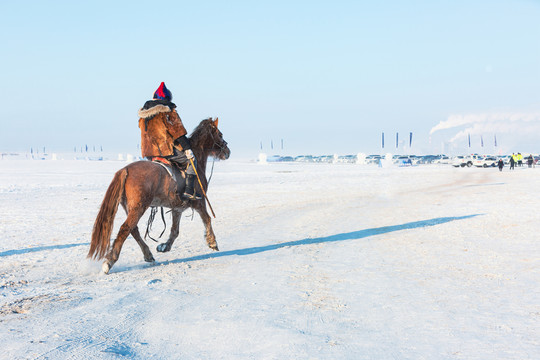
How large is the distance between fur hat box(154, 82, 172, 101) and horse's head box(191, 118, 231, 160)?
2.74ft

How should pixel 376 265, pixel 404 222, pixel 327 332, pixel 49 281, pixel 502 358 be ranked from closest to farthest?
pixel 502 358, pixel 327 332, pixel 49 281, pixel 376 265, pixel 404 222

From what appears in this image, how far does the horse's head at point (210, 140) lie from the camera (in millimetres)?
7730

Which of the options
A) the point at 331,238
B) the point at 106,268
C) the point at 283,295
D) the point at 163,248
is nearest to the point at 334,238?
the point at 331,238

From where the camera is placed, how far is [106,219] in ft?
20.1

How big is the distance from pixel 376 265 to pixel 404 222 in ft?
16.7

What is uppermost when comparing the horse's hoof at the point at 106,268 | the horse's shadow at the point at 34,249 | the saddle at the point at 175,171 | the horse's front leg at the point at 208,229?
the saddle at the point at 175,171

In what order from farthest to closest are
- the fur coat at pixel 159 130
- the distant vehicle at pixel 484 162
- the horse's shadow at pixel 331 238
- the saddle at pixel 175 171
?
1. the distant vehicle at pixel 484 162
2. the horse's shadow at pixel 331 238
3. the fur coat at pixel 159 130
4. the saddle at pixel 175 171

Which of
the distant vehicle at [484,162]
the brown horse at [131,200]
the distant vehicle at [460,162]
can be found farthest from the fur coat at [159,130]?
the distant vehicle at [484,162]

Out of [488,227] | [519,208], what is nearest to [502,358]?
[488,227]

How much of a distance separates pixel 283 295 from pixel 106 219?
259cm

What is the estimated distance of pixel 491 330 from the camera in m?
3.93

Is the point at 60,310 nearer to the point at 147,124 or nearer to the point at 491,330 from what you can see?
the point at 147,124

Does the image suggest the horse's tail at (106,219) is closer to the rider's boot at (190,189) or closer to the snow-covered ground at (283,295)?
the snow-covered ground at (283,295)

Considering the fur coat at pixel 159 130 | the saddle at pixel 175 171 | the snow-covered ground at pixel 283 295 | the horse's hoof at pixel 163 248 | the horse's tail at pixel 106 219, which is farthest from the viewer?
the horse's hoof at pixel 163 248
